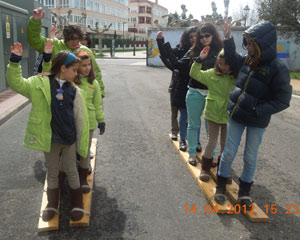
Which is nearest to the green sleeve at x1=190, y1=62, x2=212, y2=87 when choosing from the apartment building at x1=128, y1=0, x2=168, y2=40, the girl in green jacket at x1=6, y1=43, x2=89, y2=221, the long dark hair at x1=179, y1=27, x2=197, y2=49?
the long dark hair at x1=179, y1=27, x2=197, y2=49

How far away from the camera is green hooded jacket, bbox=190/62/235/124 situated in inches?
128

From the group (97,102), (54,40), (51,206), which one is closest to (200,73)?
(97,102)

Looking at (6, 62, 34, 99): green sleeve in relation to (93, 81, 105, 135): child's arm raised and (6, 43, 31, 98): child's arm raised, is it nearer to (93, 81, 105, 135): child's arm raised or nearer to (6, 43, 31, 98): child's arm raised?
(6, 43, 31, 98): child's arm raised

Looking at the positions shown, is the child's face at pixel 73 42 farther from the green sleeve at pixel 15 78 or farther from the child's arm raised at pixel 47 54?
the green sleeve at pixel 15 78

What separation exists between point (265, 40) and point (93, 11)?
69.2m

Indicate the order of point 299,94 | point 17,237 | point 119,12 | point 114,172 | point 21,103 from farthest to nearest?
point 119,12 → point 299,94 → point 21,103 → point 114,172 → point 17,237

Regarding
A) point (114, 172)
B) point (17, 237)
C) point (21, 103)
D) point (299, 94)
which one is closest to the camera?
point (17, 237)

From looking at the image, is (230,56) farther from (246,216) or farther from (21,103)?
(21,103)

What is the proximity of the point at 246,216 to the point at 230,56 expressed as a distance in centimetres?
171

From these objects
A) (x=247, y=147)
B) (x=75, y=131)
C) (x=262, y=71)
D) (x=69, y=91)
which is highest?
(x=262, y=71)

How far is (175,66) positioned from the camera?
4.05 m

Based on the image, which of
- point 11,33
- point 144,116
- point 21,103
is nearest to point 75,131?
point 144,116

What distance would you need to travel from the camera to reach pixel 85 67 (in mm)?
2957

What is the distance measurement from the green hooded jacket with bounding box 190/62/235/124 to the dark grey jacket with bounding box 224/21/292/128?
0.32 meters
